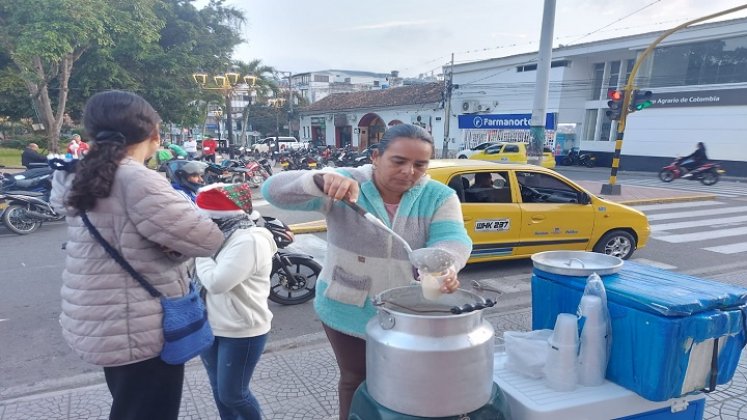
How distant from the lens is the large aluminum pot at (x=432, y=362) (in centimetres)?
127

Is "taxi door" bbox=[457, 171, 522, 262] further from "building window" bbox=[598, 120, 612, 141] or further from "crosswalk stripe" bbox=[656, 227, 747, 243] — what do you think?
"building window" bbox=[598, 120, 612, 141]

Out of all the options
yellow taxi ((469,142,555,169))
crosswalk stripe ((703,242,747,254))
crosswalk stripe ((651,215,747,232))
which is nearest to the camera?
crosswalk stripe ((703,242,747,254))

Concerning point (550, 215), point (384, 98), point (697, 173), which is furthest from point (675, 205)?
point (384, 98)

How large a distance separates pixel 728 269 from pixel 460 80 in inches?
1060

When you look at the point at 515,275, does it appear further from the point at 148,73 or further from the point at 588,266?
the point at 148,73

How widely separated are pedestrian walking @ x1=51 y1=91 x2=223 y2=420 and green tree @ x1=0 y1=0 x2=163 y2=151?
15.0m

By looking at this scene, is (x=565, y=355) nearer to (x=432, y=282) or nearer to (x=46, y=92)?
(x=432, y=282)

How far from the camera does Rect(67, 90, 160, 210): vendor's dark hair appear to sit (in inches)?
55.7

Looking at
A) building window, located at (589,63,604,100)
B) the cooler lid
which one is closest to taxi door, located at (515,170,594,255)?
the cooler lid

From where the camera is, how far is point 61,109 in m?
17.2

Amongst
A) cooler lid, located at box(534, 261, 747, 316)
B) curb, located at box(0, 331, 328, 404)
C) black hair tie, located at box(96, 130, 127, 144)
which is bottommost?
curb, located at box(0, 331, 328, 404)

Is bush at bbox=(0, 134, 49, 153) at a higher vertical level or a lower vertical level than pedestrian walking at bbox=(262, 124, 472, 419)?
lower

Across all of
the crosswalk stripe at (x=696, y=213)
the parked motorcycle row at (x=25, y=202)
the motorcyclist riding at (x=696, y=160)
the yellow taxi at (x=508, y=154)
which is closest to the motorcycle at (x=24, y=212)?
the parked motorcycle row at (x=25, y=202)

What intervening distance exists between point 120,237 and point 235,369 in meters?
0.90
